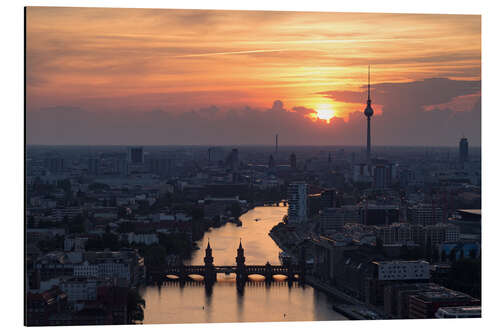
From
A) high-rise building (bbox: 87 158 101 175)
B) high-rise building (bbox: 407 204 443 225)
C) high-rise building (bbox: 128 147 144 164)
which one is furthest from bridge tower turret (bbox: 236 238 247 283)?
high-rise building (bbox: 87 158 101 175)

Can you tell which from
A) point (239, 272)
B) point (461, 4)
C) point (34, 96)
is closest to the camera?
point (461, 4)

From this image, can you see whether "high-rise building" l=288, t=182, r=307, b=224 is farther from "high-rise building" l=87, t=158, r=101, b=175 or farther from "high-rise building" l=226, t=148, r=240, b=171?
"high-rise building" l=87, t=158, r=101, b=175

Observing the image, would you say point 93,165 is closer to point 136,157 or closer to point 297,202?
point 136,157

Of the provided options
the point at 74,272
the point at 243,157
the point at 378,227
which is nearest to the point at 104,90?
the point at 74,272

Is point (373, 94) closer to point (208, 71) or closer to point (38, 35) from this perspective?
point (208, 71)

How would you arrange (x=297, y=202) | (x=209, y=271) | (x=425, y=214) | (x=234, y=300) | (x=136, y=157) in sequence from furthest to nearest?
(x=297, y=202) < (x=136, y=157) < (x=425, y=214) < (x=209, y=271) < (x=234, y=300)

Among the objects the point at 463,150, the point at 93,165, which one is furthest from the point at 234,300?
the point at 93,165

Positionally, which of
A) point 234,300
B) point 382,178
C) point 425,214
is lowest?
point 234,300

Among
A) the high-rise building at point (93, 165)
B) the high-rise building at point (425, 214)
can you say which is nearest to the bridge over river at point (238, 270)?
the high-rise building at point (425, 214)
